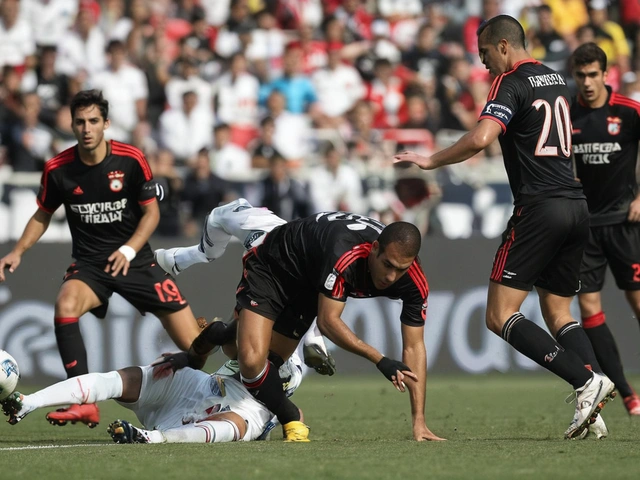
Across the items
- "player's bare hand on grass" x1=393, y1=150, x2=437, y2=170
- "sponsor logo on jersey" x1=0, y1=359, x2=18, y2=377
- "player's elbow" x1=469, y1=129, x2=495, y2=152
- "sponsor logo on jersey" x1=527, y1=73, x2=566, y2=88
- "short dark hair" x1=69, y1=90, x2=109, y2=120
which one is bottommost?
"sponsor logo on jersey" x1=0, y1=359, x2=18, y2=377

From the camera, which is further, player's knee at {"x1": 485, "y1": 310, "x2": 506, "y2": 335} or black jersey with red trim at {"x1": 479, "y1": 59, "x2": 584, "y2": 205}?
player's knee at {"x1": 485, "y1": 310, "x2": 506, "y2": 335}

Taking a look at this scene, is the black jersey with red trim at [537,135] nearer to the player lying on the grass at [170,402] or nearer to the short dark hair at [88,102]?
the player lying on the grass at [170,402]

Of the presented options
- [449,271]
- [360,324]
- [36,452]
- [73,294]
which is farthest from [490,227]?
[36,452]

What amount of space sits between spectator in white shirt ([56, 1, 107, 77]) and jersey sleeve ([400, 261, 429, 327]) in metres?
10.6

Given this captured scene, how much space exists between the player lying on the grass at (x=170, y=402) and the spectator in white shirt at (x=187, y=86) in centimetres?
902

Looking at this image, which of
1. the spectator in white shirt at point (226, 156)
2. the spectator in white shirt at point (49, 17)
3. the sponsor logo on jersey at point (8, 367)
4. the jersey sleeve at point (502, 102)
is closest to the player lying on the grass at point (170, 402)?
the sponsor logo on jersey at point (8, 367)

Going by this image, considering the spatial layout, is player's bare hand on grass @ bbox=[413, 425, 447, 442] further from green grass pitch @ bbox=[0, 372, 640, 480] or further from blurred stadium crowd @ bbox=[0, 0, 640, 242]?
blurred stadium crowd @ bbox=[0, 0, 640, 242]

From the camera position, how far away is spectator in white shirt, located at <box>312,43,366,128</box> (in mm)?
17375

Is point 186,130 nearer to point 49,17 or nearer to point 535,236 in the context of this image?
point 49,17

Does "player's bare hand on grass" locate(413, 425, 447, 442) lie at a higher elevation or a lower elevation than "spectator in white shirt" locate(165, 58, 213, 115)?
lower

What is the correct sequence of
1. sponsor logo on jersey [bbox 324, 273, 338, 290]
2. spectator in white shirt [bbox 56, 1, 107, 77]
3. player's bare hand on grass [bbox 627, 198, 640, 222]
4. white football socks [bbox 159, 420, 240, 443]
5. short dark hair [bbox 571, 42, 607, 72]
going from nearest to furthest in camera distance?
sponsor logo on jersey [bbox 324, 273, 338, 290] → white football socks [bbox 159, 420, 240, 443] → short dark hair [bbox 571, 42, 607, 72] → player's bare hand on grass [bbox 627, 198, 640, 222] → spectator in white shirt [bbox 56, 1, 107, 77]

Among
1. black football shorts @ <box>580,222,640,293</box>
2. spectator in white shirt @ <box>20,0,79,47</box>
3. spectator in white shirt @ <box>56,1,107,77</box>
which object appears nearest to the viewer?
black football shorts @ <box>580,222,640,293</box>

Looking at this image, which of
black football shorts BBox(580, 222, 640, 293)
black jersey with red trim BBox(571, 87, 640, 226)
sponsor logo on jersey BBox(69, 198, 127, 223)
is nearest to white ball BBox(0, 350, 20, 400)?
sponsor logo on jersey BBox(69, 198, 127, 223)

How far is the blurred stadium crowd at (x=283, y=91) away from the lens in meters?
15.3
